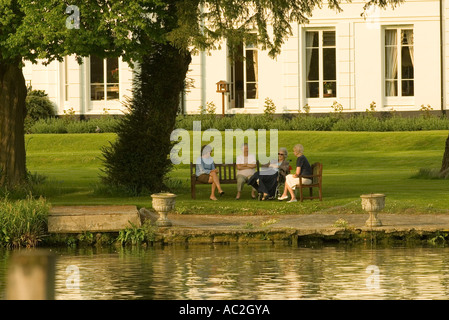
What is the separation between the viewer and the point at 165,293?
13.4 metres

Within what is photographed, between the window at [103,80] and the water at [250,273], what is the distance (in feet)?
87.3

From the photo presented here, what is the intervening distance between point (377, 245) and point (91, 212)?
14.9ft

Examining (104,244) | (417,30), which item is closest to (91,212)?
(104,244)

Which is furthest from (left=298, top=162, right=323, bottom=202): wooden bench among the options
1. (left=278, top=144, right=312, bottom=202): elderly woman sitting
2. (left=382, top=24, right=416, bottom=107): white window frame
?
(left=382, top=24, right=416, bottom=107): white window frame

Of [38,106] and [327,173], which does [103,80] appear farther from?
[327,173]

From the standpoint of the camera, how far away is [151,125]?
2348 cm

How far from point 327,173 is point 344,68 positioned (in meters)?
13.4

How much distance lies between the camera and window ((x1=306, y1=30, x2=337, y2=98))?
42500 mm

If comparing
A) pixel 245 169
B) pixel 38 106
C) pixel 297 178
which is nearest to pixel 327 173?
pixel 245 169

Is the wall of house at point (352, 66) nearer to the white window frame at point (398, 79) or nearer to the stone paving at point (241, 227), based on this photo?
the white window frame at point (398, 79)

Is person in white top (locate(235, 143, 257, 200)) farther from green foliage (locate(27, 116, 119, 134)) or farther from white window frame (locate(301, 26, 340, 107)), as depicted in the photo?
white window frame (locate(301, 26, 340, 107))

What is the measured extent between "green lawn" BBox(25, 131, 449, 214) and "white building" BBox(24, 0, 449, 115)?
5062 mm

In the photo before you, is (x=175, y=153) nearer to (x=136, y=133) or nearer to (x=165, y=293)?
(x=136, y=133)

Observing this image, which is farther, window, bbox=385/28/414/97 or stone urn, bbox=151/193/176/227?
window, bbox=385/28/414/97
